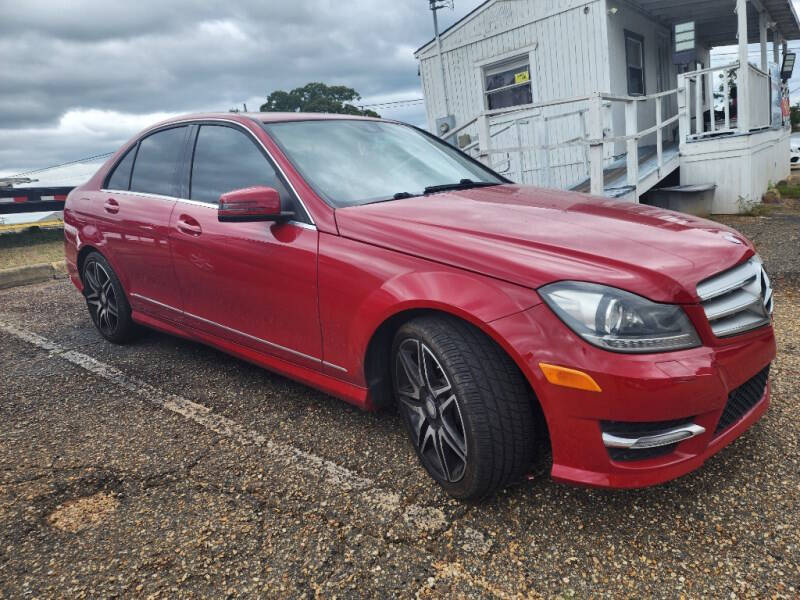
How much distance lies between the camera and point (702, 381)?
192 cm

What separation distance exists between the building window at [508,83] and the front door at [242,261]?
368 inches

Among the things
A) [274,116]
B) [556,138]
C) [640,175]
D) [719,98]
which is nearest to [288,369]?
[274,116]

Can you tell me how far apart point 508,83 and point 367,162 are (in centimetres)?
984

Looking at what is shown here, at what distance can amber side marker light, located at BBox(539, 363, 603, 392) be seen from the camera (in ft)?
6.20

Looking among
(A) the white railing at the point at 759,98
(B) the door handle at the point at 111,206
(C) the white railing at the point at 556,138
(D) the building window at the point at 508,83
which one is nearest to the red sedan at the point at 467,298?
(B) the door handle at the point at 111,206

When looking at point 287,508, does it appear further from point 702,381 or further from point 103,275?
point 103,275

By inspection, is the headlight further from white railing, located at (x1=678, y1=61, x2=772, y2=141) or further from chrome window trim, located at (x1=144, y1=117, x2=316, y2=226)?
white railing, located at (x1=678, y1=61, x2=772, y2=141)

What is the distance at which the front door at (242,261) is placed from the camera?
2768mm

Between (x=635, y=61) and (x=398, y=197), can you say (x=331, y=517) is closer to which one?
(x=398, y=197)

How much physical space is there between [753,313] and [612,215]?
0.67m

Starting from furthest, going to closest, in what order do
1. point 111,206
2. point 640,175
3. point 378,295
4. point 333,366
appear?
point 640,175, point 111,206, point 333,366, point 378,295

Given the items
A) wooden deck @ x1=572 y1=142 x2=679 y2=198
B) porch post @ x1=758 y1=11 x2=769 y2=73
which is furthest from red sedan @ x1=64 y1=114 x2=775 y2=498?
porch post @ x1=758 y1=11 x2=769 y2=73

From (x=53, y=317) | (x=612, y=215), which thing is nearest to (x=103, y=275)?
(x=53, y=317)

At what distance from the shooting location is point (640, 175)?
835 centimetres
